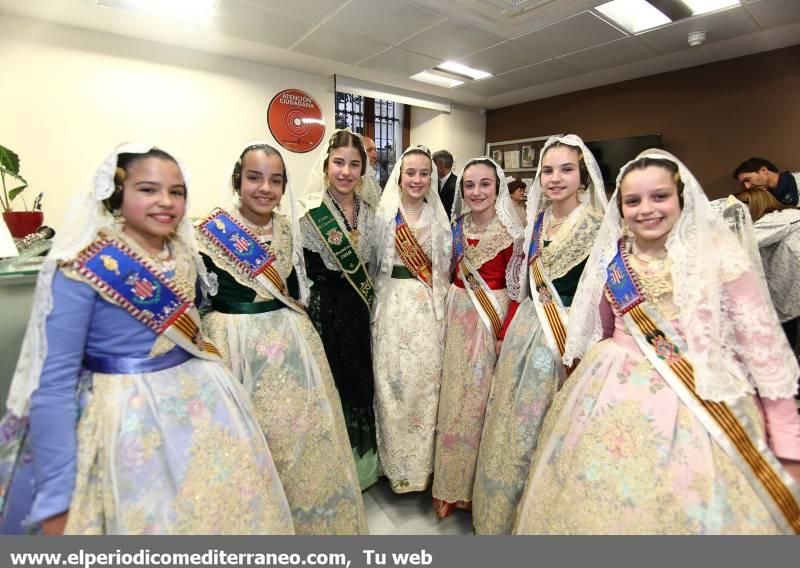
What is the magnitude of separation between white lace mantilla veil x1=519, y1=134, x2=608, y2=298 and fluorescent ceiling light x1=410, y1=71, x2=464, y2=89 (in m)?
2.96

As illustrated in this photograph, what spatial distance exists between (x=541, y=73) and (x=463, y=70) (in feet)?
2.54

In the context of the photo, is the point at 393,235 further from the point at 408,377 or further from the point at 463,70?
the point at 463,70

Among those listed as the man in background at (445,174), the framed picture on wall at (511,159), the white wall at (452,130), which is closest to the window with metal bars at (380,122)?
the white wall at (452,130)

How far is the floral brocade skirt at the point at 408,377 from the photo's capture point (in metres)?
1.75

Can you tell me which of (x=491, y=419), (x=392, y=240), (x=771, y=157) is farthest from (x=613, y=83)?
(x=491, y=419)

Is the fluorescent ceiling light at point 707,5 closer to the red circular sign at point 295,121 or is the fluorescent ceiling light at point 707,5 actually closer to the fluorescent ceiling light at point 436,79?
the fluorescent ceiling light at point 436,79

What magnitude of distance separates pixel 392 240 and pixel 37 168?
3.01m

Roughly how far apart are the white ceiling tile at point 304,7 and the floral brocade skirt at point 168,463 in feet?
8.34

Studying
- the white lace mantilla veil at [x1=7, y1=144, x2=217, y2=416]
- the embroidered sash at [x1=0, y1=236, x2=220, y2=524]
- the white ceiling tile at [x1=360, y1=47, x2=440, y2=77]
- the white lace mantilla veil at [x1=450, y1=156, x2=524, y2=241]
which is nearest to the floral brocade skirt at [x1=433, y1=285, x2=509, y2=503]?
the white lace mantilla veil at [x1=450, y1=156, x2=524, y2=241]

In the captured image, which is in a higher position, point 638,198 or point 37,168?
point 37,168

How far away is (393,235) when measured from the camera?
1.78 meters

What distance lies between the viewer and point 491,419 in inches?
61.6

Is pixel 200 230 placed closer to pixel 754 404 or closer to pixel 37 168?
pixel 754 404

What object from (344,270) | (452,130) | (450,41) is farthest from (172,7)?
(452,130)
